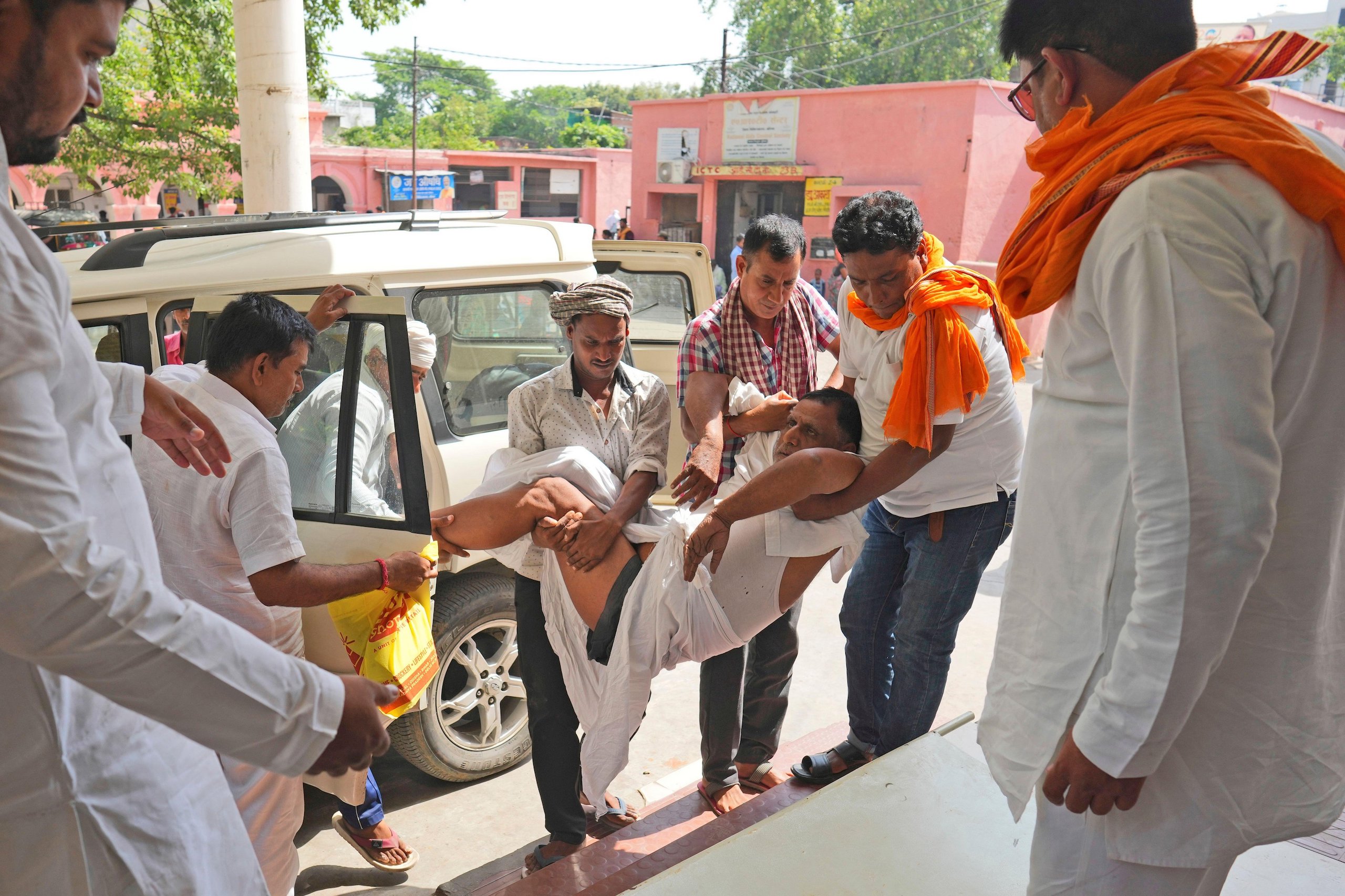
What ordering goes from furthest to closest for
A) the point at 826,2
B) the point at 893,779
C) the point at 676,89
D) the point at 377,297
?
1. the point at 676,89
2. the point at 826,2
3. the point at 377,297
4. the point at 893,779

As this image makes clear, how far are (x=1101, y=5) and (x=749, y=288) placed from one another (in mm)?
1666

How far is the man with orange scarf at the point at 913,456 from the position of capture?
2.45 meters

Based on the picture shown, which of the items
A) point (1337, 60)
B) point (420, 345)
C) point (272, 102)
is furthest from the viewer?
point (1337, 60)

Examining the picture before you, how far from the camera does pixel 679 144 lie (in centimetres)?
2178

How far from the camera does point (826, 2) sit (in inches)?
1419

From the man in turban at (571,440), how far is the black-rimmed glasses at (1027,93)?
1333 mm

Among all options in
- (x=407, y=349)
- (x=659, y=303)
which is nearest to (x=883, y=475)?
(x=407, y=349)

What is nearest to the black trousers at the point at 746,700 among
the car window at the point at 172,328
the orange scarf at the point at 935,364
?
the orange scarf at the point at 935,364

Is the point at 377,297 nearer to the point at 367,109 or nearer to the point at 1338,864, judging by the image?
the point at 1338,864

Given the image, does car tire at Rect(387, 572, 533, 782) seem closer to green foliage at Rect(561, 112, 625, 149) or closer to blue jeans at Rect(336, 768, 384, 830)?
blue jeans at Rect(336, 768, 384, 830)

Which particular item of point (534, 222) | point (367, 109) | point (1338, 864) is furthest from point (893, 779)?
point (367, 109)

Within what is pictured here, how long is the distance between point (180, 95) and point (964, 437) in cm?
967

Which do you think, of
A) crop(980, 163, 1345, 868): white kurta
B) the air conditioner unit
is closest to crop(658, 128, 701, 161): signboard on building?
the air conditioner unit

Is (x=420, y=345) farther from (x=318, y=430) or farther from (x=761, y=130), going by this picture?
(x=761, y=130)
